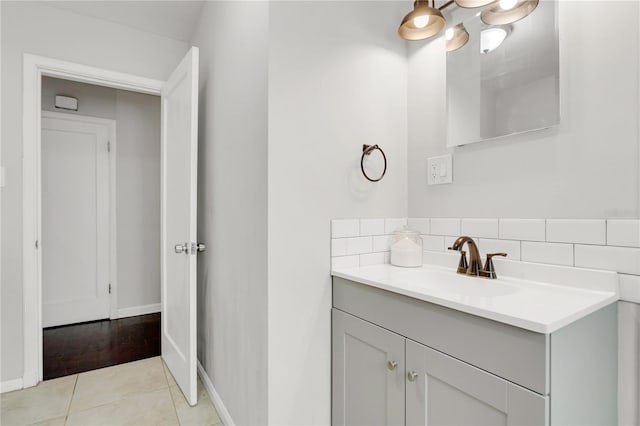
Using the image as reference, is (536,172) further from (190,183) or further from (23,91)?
(23,91)

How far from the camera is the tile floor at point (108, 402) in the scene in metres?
1.71

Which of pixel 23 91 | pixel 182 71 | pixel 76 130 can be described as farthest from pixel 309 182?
pixel 76 130

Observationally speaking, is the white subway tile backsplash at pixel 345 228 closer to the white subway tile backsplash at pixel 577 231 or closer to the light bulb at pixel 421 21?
the white subway tile backsplash at pixel 577 231

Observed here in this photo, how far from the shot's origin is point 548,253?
1.16m

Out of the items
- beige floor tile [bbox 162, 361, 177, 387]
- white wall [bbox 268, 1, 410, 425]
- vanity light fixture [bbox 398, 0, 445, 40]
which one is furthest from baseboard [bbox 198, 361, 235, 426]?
vanity light fixture [bbox 398, 0, 445, 40]

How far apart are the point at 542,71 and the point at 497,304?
35.2 inches

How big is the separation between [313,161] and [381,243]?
55 cm

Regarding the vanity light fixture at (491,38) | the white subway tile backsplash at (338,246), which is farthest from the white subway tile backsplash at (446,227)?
the vanity light fixture at (491,38)

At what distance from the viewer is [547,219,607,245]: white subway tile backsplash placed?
1.04m

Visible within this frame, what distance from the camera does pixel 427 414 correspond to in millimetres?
1000

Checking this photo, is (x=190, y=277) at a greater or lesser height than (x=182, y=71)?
lesser

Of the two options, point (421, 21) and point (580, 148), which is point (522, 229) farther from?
point (421, 21)

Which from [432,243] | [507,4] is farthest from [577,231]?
[507,4]

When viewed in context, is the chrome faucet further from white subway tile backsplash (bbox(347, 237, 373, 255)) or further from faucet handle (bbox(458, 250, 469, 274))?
white subway tile backsplash (bbox(347, 237, 373, 255))
